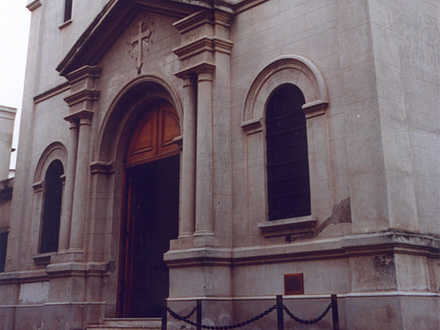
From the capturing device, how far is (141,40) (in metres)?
17.0

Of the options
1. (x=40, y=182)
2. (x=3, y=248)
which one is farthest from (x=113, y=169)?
(x=3, y=248)

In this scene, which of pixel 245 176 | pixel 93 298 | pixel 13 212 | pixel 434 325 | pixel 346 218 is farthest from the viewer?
pixel 13 212

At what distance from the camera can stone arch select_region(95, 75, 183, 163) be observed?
16891 millimetres

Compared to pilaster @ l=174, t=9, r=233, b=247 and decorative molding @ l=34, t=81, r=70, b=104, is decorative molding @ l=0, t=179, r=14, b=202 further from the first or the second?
pilaster @ l=174, t=9, r=233, b=247

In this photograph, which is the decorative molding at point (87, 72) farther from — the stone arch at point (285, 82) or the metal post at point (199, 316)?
the metal post at point (199, 316)

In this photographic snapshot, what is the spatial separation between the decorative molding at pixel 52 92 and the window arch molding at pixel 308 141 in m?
9.08

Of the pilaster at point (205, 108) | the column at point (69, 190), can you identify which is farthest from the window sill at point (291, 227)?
the column at point (69, 190)

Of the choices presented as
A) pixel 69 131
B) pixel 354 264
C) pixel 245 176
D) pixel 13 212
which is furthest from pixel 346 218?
pixel 13 212

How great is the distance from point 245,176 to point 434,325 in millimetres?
5154

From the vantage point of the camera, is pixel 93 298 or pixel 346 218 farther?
pixel 93 298

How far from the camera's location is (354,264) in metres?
10.9

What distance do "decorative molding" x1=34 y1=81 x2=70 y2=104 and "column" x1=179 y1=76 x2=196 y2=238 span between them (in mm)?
7174

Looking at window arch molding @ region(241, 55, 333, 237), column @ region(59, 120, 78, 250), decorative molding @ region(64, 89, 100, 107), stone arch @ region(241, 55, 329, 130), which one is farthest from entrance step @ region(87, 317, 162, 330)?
decorative molding @ region(64, 89, 100, 107)

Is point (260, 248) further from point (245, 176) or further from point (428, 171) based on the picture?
point (428, 171)
